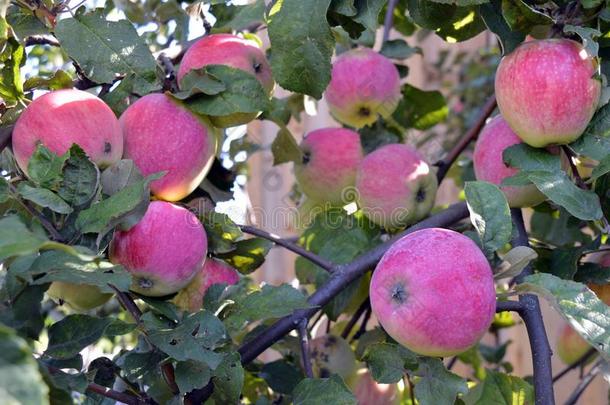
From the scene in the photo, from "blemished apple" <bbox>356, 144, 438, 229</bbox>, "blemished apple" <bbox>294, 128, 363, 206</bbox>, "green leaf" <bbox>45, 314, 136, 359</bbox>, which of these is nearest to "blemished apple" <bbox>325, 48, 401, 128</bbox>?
"blemished apple" <bbox>294, 128, 363, 206</bbox>

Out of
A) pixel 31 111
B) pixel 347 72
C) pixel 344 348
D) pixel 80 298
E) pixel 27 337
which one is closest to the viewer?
pixel 27 337

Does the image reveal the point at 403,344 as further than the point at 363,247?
No

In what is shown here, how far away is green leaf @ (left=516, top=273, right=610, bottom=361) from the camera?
0.82 metres

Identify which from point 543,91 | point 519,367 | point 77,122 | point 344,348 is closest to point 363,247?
point 344,348

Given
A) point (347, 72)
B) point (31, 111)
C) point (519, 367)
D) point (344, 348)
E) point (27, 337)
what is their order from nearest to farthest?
1. point (27, 337)
2. point (31, 111)
3. point (344, 348)
4. point (347, 72)
5. point (519, 367)

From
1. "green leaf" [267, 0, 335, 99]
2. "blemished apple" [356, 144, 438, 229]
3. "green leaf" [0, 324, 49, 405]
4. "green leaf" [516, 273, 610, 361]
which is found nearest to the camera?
"green leaf" [0, 324, 49, 405]

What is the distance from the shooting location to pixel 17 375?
0.51 metres

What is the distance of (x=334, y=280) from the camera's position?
113 centimetres

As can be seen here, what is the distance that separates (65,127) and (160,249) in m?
0.19

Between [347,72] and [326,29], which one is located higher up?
[326,29]

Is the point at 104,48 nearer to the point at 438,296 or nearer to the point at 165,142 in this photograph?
the point at 165,142

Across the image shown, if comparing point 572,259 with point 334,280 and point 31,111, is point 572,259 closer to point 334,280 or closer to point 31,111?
point 334,280

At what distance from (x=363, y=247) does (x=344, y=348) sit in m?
0.18

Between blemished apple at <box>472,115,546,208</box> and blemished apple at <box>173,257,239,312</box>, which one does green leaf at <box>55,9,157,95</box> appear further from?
blemished apple at <box>472,115,546,208</box>
